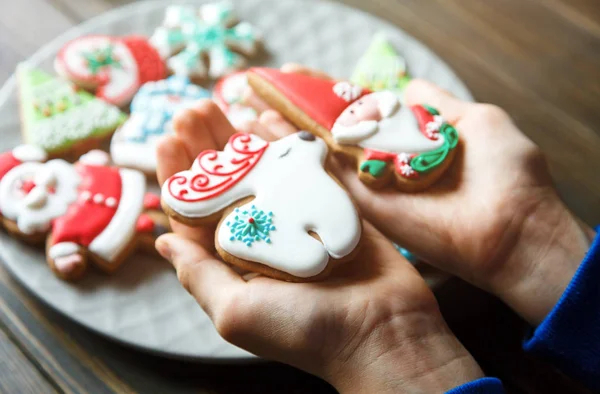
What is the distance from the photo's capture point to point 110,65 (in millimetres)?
1065

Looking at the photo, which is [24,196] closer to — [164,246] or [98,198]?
[98,198]

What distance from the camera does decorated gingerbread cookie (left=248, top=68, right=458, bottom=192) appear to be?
2.66 ft

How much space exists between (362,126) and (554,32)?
675 mm

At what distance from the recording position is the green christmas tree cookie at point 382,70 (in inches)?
41.4

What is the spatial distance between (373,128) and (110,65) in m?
0.52

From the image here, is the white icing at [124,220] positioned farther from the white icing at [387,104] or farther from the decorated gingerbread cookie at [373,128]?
the white icing at [387,104]

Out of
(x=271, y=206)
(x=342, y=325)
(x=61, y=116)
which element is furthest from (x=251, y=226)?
(x=61, y=116)

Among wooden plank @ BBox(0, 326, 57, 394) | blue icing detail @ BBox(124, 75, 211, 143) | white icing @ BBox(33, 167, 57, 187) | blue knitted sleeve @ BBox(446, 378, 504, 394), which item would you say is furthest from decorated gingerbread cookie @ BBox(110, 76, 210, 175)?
blue knitted sleeve @ BBox(446, 378, 504, 394)

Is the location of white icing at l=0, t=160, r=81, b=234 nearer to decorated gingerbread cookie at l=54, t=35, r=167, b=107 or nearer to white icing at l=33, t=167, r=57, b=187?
white icing at l=33, t=167, r=57, b=187

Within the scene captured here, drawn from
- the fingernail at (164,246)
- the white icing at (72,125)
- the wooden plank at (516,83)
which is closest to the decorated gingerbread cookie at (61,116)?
the white icing at (72,125)

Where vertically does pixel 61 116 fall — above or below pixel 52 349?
above

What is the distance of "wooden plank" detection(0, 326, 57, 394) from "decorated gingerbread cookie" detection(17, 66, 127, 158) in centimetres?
31

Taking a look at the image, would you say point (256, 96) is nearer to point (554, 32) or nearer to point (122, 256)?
point (122, 256)

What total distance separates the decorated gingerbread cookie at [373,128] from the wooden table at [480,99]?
0.21 metres
